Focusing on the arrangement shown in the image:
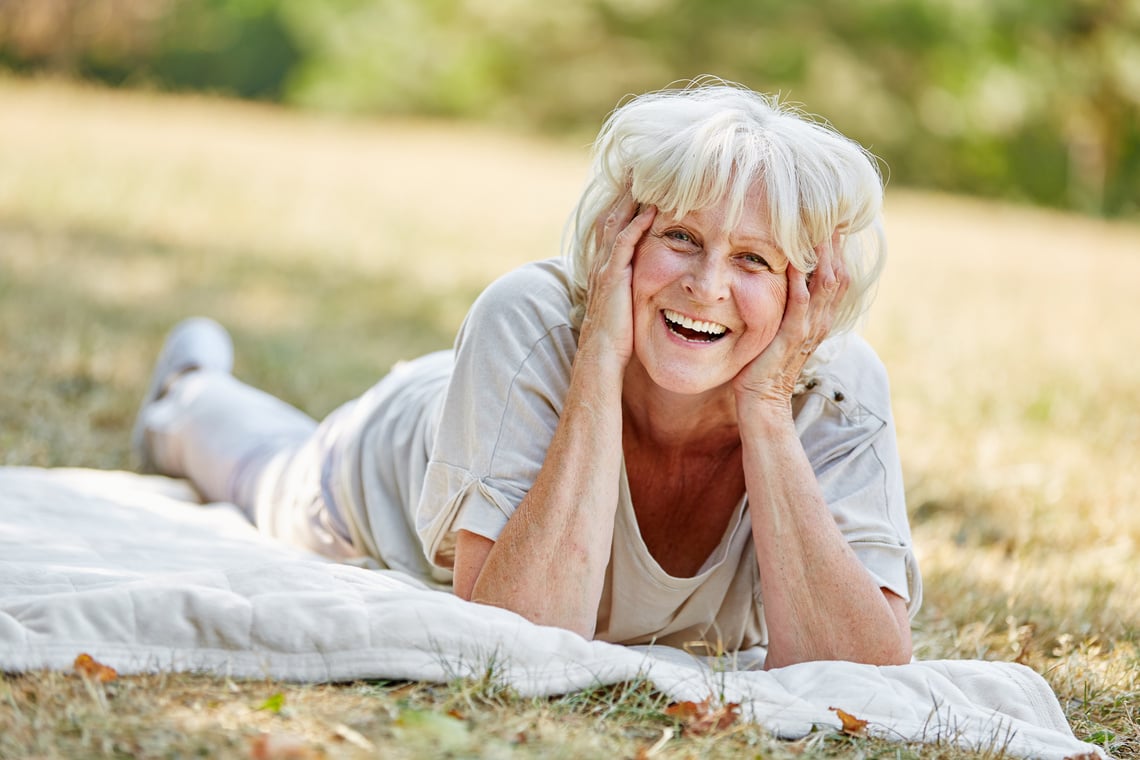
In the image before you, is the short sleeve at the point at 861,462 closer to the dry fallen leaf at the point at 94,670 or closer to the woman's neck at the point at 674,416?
the woman's neck at the point at 674,416

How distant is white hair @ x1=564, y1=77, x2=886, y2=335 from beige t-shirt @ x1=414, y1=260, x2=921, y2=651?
132mm

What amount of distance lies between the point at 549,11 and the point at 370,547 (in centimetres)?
2318

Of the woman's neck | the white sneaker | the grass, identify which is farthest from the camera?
the white sneaker

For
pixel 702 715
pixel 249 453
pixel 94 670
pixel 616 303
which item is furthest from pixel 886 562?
pixel 249 453

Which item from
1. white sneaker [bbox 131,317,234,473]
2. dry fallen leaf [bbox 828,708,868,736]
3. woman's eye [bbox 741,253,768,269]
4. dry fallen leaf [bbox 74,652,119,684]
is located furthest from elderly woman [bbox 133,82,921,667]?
white sneaker [bbox 131,317,234,473]

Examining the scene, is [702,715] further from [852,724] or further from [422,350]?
[422,350]

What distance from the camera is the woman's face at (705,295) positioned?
259 centimetres

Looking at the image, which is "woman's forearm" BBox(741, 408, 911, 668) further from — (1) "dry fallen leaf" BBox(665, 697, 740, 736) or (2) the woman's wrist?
(1) "dry fallen leaf" BBox(665, 697, 740, 736)

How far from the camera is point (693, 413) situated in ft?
9.33

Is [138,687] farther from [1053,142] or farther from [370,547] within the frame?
[1053,142]

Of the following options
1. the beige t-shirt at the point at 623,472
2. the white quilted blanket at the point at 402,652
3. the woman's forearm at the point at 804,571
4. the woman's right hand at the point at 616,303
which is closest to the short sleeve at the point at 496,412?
the beige t-shirt at the point at 623,472

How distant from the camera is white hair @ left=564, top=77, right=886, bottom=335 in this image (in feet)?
8.43

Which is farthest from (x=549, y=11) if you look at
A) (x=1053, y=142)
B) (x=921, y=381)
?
(x=921, y=381)

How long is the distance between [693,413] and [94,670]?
139cm
